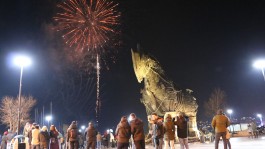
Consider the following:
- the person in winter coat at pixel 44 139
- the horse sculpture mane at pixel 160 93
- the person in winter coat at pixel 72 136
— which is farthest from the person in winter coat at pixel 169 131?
the horse sculpture mane at pixel 160 93

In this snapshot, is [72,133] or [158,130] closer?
[158,130]

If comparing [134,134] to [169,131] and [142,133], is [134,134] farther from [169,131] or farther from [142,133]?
[169,131]

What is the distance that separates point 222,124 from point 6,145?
16.5m

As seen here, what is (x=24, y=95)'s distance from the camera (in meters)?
63.5

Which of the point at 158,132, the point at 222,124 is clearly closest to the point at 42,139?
the point at 158,132

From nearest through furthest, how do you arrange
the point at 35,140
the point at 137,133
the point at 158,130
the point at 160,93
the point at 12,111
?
the point at 137,133 → the point at 158,130 → the point at 35,140 → the point at 160,93 → the point at 12,111

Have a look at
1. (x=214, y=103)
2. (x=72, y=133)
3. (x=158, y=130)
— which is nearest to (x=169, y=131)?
(x=158, y=130)

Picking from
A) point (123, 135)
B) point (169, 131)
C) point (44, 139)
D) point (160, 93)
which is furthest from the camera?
point (160, 93)

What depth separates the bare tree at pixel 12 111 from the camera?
177ft

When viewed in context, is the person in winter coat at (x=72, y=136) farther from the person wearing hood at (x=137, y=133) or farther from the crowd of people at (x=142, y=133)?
the person wearing hood at (x=137, y=133)

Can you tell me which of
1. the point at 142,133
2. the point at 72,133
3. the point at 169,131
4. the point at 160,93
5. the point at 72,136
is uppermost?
the point at 160,93

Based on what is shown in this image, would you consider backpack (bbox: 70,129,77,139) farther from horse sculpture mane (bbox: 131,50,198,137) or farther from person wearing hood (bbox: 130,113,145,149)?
horse sculpture mane (bbox: 131,50,198,137)

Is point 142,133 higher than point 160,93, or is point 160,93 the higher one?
point 160,93

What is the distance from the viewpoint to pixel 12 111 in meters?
55.2
